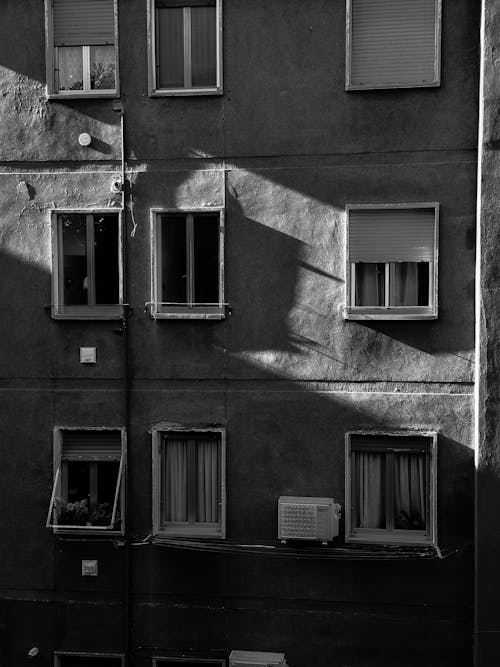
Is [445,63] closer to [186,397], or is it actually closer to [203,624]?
[186,397]

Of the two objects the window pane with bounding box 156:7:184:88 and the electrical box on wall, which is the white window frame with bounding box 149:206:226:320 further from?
the window pane with bounding box 156:7:184:88

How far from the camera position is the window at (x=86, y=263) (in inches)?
404

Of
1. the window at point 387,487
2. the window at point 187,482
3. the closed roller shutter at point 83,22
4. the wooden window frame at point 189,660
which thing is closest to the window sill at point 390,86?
the closed roller shutter at point 83,22

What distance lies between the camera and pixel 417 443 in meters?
9.91

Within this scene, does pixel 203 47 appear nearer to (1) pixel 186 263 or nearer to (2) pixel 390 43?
(2) pixel 390 43

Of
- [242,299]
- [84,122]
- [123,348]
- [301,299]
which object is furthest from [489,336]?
[84,122]

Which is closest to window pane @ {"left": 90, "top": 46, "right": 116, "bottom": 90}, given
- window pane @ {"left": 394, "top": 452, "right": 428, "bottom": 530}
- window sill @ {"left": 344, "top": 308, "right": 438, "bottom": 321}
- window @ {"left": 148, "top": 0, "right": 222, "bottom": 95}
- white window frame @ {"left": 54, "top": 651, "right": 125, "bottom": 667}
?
window @ {"left": 148, "top": 0, "right": 222, "bottom": 95}

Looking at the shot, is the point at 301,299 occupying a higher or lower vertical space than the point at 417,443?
higher

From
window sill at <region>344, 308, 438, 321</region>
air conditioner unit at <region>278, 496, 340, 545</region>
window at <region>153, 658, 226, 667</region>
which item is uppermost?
window sill at <region>344, 308, 438, 321</region>

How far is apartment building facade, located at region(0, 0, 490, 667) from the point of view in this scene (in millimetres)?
9695

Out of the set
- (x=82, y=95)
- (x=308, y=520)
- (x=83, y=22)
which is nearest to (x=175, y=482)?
(x=308, y=520)

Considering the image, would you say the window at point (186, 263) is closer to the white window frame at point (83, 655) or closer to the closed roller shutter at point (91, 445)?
the closed roller shutter at point (91, 445)

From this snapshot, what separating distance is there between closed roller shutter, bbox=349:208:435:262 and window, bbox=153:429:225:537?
3235 mm

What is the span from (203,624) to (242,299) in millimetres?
4497
